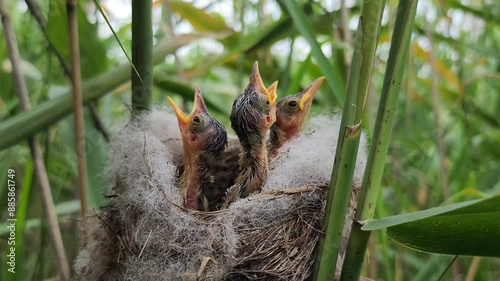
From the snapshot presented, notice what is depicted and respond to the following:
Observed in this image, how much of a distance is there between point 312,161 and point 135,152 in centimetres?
26

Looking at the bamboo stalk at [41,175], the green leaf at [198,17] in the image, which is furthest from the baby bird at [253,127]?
the green leaf at [198,17]

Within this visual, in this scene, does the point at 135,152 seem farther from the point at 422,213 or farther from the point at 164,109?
the point at 422,213

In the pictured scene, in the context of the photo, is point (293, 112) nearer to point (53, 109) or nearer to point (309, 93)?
point (309, 93)

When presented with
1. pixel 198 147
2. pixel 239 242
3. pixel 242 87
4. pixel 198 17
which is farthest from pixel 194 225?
pixel 198 17

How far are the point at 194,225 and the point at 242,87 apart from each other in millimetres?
695

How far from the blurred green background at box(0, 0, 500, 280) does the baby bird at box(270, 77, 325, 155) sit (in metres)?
0.05

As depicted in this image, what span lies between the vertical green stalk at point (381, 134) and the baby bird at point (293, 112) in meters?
0.49

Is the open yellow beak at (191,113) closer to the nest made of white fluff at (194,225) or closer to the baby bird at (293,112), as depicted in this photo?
the nest made of white fluff at (194,225)

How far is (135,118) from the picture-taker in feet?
2.53

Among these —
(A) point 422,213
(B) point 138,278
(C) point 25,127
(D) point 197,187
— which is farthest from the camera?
(D) point 197,187

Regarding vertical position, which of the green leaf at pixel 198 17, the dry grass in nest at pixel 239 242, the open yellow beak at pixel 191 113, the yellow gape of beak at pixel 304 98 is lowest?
the dry grass in nest at pixel 239 242

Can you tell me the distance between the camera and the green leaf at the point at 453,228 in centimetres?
45

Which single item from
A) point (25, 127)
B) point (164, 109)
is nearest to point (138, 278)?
point (25, 127)

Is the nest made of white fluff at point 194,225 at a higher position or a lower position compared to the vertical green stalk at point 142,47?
lower
